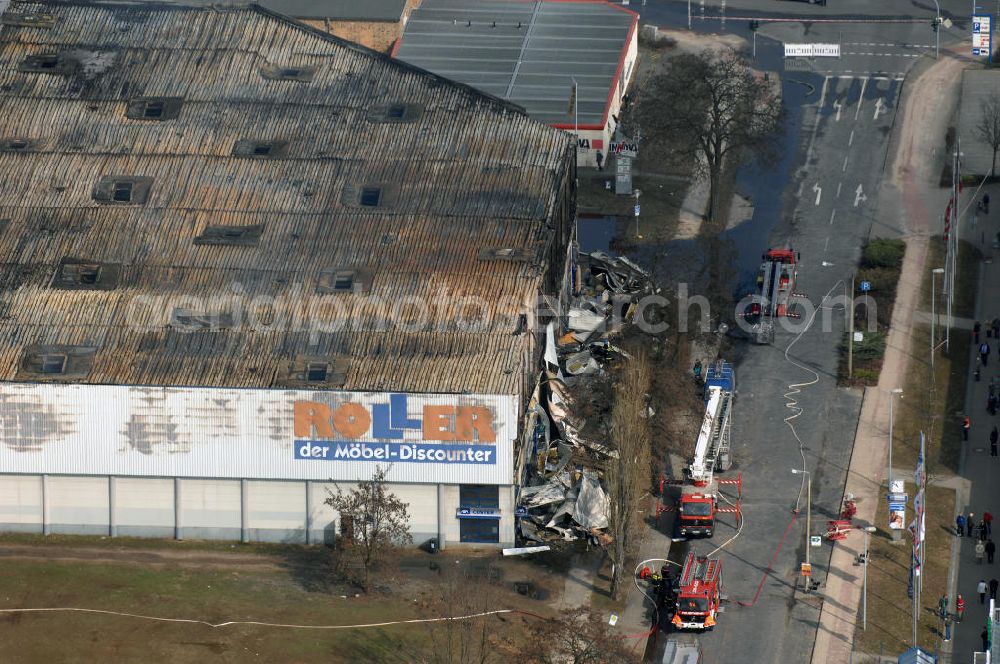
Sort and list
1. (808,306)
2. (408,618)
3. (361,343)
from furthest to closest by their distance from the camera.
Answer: (808,306), (361,343), (408,618)

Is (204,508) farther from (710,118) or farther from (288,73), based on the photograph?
(710,118)

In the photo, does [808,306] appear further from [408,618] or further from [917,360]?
[408,618]

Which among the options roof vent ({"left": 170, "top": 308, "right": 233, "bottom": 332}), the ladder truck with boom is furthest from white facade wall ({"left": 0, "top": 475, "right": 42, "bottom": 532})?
the ladder truck with boom

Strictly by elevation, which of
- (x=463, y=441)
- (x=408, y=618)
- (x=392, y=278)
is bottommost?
(x=408, y=618)

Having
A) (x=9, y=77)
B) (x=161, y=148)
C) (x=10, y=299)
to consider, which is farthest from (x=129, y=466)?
(x=9, y=77)

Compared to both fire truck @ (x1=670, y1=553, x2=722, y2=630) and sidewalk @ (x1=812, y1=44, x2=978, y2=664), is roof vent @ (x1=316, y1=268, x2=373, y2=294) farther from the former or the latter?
sidewalk @ (x1=812, y1=44, x2=978, y2=664)

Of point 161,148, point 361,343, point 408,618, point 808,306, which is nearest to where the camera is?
point 408,618
